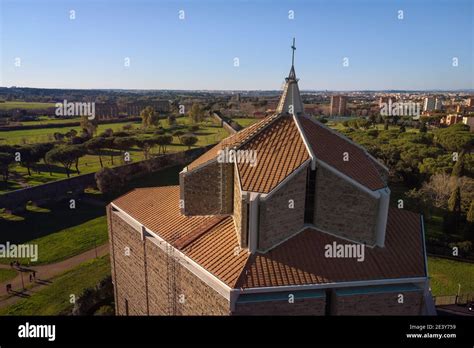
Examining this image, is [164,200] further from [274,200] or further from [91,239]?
[91,239]

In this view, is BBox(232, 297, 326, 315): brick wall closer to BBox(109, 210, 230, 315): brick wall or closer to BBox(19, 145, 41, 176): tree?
BBox(109, 210, 230, 315): brick wall

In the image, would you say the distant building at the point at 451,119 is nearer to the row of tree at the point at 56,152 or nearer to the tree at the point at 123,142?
the row of tree at the point at 56,152

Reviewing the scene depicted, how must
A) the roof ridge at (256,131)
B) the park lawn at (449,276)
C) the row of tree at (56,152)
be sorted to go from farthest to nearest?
the row of tree at (56,152) → the park lawn at (449,276) → the roof ridge at (256,131)

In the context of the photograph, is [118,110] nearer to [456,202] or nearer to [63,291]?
[63,291]

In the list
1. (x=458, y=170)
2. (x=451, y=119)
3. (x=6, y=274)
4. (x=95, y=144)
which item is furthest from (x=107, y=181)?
(x=451, y=119)

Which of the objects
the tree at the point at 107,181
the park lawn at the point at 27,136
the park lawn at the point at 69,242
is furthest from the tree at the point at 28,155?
the park lawn at the point at 69,242

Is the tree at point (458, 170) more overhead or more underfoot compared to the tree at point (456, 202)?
more overhead
